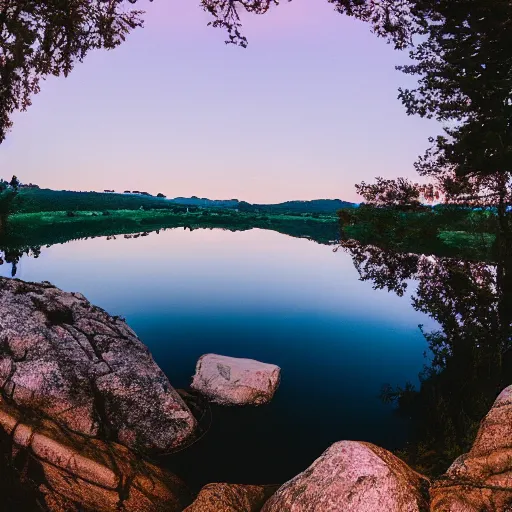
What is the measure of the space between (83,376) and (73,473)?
2192 millimetres

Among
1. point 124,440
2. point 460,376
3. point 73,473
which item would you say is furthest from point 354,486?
point 460,376

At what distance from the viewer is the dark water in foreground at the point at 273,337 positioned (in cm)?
888

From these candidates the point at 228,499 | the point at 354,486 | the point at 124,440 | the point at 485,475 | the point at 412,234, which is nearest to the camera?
the point at 354,486

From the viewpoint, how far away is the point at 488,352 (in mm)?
11141

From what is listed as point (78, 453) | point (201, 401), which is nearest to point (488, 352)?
point (201, 401)

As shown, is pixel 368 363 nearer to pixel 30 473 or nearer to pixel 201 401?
pixel 201 401

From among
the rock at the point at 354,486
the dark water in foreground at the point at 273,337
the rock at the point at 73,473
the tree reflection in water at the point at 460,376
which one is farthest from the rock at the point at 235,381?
the rock at the point at 354,486

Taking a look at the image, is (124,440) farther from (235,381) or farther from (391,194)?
(391,194)

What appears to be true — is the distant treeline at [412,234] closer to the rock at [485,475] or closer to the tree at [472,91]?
the tree at [472,91]

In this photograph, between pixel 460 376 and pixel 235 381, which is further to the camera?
pixel 460 376

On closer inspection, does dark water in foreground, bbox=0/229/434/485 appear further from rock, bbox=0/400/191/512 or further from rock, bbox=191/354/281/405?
rock, bbox=0/400/191/512

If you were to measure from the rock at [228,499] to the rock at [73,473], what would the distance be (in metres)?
1.34

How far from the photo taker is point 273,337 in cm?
1705

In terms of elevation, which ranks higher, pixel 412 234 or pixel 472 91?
pixel 472 91
